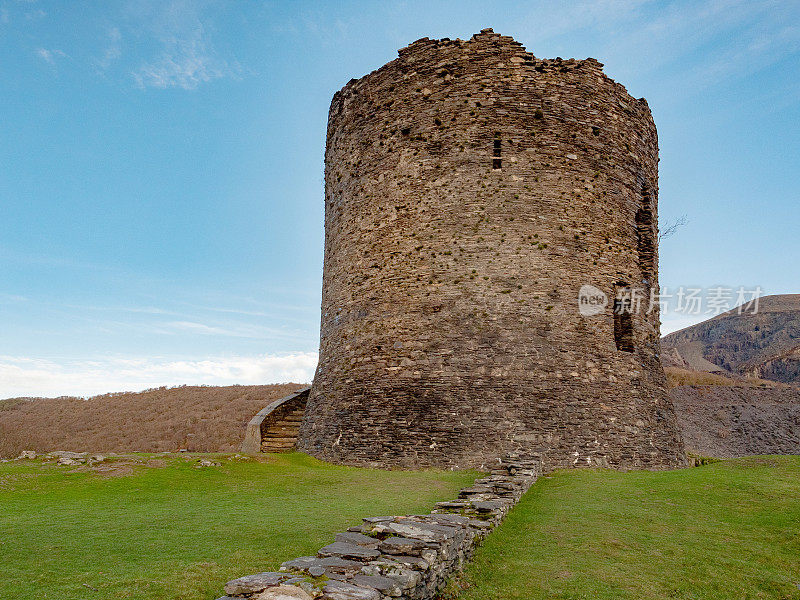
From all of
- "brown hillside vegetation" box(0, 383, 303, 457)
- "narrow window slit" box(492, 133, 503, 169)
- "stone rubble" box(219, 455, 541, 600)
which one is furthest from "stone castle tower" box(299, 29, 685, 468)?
"brown hillside vegetation" box(0, 383, 303, 457)

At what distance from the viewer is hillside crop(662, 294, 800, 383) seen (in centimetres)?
6438

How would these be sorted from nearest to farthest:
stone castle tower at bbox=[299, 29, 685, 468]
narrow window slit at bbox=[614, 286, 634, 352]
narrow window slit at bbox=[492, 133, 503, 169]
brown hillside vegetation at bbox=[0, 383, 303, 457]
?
stone castle tower at bbox=[299, 29, 685, 468] → narrow window slit at bbox=[492, 133, 503, 169] → narrow window slit at bbox=[614, 286, 634, 352] → brown hillside vegetation at bbox=[0, 383, 303, 457]

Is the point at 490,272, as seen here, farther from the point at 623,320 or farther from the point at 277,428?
the point at 277,428

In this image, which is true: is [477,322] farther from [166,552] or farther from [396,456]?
[166,552]

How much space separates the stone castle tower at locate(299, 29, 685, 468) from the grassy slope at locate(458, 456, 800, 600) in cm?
280

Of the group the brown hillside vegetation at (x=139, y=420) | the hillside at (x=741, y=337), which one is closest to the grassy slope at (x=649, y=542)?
the brown hillside vegetation at (x=139, y=420)

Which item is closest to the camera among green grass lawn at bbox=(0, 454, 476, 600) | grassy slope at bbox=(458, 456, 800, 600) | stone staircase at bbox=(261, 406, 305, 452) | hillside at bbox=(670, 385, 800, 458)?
green grass lawn at bbox=(0, 454, 476, 600)

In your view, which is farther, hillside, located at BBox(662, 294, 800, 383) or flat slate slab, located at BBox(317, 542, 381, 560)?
hillside, located at BBox(662, 294, 800, 383)

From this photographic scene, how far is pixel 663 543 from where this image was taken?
22.5 feet

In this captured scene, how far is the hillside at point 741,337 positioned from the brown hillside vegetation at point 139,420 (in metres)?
41.0

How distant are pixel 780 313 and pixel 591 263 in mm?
66478

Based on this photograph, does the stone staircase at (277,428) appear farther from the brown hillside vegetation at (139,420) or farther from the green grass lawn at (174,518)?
the brown hillside vegetation at (139,420)

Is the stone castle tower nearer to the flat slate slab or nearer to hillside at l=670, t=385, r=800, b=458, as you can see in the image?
the flat slate slab

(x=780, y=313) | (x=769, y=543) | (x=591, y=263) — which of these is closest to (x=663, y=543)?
(x=769, y=543)
